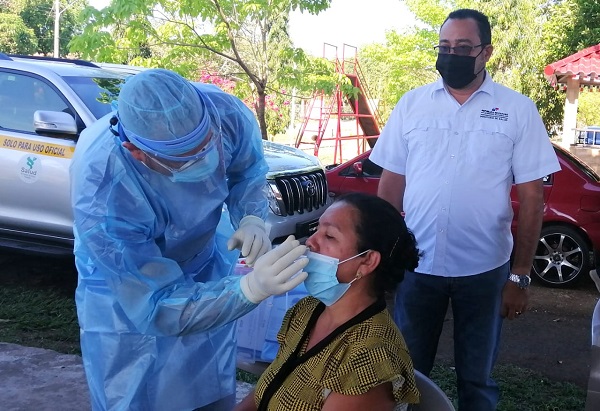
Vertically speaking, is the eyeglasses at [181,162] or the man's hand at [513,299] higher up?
the eyeglasses at [181,162]

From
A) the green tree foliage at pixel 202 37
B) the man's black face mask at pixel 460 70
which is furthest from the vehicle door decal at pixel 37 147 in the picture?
the man's black face mask at pixel 460 70

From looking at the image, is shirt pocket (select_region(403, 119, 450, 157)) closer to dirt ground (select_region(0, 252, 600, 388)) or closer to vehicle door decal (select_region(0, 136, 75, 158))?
dirt ground (select_region(0, 252, 600, 388))

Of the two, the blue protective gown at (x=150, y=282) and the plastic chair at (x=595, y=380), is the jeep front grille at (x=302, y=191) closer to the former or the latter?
the blue protective gown at (x=150, y=282)

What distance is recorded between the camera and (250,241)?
2238 mm

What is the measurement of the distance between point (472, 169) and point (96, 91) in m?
3.75

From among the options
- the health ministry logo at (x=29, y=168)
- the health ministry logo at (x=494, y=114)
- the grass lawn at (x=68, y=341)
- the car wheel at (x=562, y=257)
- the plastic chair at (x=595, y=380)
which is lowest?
the grass lawn at (x=68, y=341)

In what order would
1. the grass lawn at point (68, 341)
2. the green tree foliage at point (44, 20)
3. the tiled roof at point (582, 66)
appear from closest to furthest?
the grass lawn at point (68, 341) → the tiled roof at point (582, 66) → the green tree foliage at point (44, 20)

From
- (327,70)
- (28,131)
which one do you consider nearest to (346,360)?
(28,131)

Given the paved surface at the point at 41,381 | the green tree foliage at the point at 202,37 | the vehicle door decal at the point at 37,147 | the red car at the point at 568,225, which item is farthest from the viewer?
the green tree foliage at the point at 202,37

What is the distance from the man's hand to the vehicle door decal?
365 centimetres

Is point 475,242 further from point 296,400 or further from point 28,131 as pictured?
point 28,131

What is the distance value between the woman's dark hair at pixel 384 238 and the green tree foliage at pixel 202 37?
19.7 feet

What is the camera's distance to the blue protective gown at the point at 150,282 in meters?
1.88

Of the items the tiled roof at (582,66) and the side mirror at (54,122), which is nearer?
the side mirror at (54,122)
